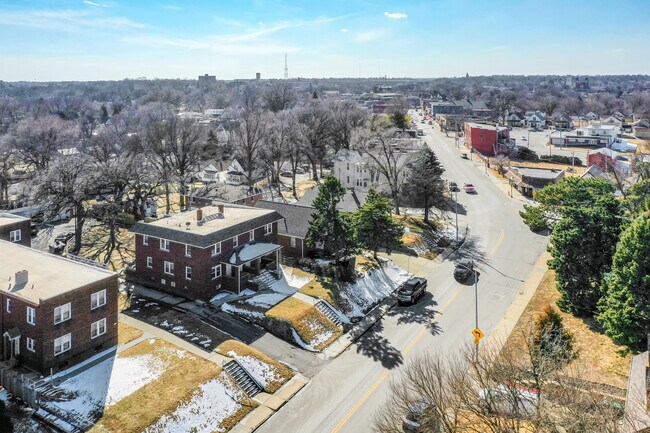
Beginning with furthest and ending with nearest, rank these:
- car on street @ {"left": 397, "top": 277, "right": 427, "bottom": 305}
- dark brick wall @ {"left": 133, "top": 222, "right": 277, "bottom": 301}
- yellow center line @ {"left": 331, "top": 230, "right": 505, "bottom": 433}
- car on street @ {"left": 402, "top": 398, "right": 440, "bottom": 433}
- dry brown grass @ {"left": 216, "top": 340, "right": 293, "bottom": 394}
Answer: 1. car on street @ {"left": 397, "top": 277, "right": 427, "bottom": 305}
2. dark brick wall @ {"left": 133, "top": 222, "right": 277, "bottom": 301}
3. dry brown grass @ {"left": 216, "top": 340, "right": 293, "bottom": 394}
4. yellow center line @ {"left": 331, "top": 230, "right": 505, "bottom": 433}
5. car on street @ {"left": 402, "top": 398, "right": 440, "bottom": 433}

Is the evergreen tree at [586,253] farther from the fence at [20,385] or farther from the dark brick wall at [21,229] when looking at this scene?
the dark brick wall at [21,229]

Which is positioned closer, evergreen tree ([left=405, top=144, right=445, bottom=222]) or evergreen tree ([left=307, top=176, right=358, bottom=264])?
evergreen tree ([left=307, top=176, right=358, bottom=264])

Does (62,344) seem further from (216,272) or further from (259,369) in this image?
(216,272)

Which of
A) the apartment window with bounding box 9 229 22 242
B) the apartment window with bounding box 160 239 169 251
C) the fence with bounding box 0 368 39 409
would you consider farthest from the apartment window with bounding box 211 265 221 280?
the apartment window with bounding box 9 229 22 242

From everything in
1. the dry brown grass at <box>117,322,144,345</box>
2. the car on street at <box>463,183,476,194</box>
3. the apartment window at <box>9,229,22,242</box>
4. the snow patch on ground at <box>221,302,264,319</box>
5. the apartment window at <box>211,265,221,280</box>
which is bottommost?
the dry brown grass at <box>117,322,144,345</box>

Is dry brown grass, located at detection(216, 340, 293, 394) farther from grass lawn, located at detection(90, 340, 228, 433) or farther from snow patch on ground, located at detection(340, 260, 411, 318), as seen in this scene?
snow patch on ground, located at detection(340, 260, 411, 318)

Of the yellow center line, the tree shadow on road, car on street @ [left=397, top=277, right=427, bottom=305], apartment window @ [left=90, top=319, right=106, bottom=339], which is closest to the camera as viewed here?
the yellow center line

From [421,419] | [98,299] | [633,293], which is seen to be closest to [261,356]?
[98,299]

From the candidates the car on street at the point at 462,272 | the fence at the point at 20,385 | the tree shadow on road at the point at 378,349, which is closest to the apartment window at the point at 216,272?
the tree shadow on road at the point at 378,349
